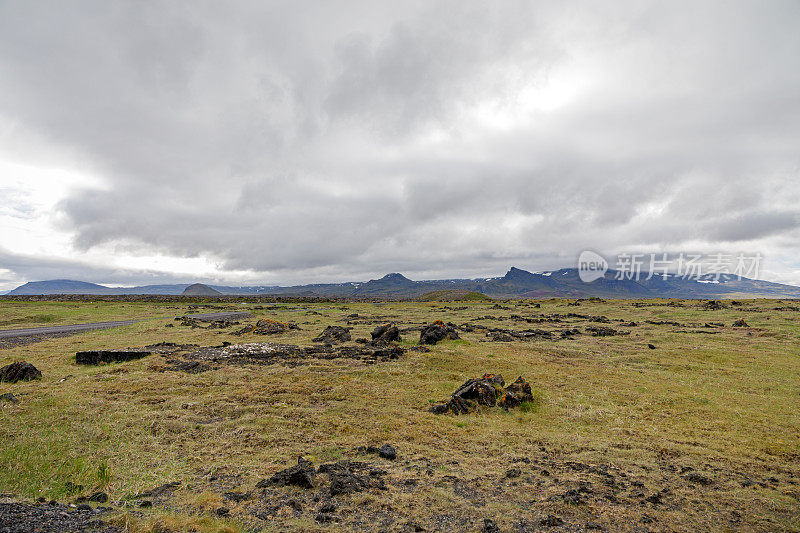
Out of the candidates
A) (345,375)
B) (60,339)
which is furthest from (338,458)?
(60,339)

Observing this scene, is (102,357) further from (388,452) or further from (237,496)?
(388,452)

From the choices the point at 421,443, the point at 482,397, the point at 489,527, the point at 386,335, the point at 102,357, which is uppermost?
the point at 489,527

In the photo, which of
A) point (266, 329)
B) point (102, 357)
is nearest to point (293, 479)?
point (102, 357)

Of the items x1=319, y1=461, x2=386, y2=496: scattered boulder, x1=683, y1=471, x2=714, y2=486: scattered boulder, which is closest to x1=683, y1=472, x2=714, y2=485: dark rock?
x1=683, y1=471, x2=714, y2=486: scattered boulder

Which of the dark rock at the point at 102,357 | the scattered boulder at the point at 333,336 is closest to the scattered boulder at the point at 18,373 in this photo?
the dark rock at the point at 102,357

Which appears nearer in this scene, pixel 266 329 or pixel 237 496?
pixel 237 496

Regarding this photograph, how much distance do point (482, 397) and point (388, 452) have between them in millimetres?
7463

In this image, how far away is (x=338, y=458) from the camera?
11.7 metres

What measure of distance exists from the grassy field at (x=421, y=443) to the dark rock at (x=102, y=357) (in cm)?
112

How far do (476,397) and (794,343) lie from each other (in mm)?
37997

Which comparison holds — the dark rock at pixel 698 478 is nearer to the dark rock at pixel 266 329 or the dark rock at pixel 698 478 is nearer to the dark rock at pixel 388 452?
the dark rock at pixel 388 452

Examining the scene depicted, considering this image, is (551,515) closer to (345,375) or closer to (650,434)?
(650,434)

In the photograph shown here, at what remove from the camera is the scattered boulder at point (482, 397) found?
16.8 m

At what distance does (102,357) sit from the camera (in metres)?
25.3
